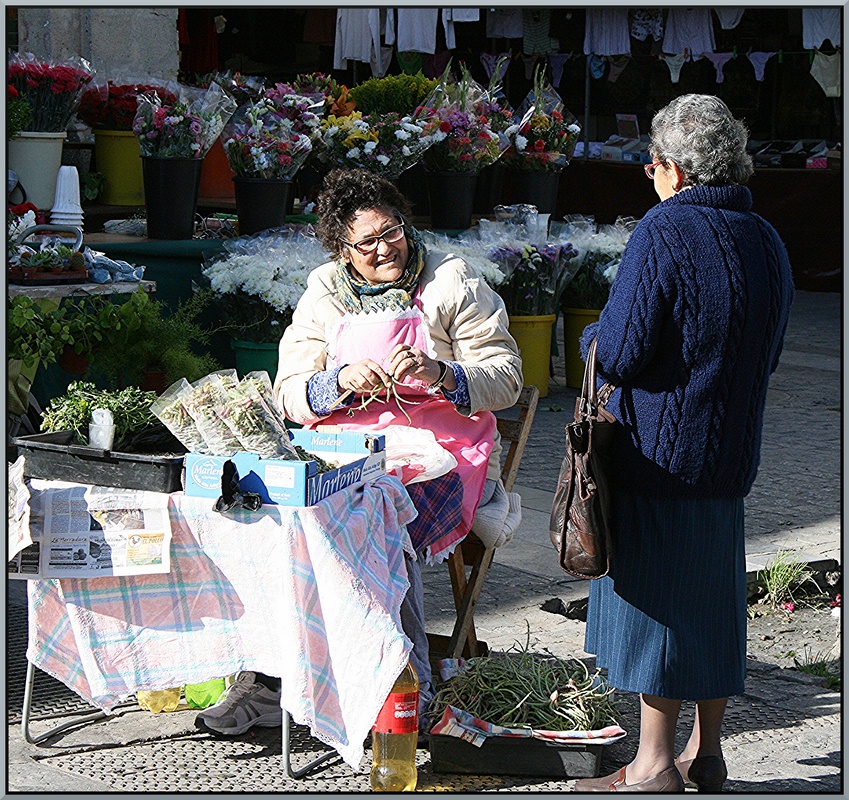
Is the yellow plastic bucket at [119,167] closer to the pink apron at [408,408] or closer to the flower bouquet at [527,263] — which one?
the flower bouquet at [527,263]

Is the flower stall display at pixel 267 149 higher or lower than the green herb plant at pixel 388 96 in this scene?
lower

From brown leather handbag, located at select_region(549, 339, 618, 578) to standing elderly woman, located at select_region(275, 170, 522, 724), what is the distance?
635 millimetres

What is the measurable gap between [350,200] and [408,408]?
675 mm

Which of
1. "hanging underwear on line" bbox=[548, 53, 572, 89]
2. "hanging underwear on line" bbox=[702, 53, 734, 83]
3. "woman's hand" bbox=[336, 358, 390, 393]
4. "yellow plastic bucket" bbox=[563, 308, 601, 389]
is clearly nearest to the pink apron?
"woman's hand" bbox=[336, 358, 390, 393]

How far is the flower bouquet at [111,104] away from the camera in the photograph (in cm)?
689

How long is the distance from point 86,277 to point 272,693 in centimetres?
230

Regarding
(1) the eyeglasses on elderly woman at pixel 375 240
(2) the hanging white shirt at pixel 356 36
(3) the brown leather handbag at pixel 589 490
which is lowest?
(3) the brown leather handbag at pixel 589 490

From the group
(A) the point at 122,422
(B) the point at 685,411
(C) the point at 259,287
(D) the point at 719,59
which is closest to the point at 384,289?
(A) the point at 122,422

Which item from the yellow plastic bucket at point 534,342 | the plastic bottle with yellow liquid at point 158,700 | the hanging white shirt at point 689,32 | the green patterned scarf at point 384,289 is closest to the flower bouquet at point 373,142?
the yellow plastic bucket at point 534,342

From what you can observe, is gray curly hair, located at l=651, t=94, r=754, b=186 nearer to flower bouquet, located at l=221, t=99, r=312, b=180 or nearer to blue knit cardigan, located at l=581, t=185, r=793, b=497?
blue knit cardigan, located at l=581, t=185, r=793, b=497

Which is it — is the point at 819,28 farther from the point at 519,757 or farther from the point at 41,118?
the point at 519,757

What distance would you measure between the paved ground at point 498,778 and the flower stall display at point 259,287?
5.12 feet

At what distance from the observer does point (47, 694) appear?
3906mm

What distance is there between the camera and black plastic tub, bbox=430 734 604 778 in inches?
130
